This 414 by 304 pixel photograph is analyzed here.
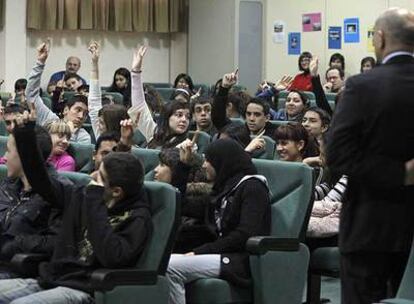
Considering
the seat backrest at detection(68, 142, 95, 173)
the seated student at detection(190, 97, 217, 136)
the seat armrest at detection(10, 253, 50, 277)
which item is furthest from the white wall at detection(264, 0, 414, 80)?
the seat armrest at detection(10, 253, 50, 277)

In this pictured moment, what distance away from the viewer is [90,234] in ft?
12.3

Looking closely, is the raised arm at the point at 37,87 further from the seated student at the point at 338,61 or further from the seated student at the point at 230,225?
the seated student at the point at 338,61

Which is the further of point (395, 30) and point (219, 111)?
point (219, 111)

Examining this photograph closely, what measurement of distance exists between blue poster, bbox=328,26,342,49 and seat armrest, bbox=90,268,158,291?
911 cm

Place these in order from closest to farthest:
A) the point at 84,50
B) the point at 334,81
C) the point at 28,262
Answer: the point at 28,262
the point at 334,81
the point at 84,50

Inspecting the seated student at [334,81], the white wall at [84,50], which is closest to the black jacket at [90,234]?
the seated student at [334,81]

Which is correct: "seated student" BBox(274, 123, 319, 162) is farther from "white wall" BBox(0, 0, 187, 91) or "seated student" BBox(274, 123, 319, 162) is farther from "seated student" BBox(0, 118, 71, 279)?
"white wall" BBox(0, 0, 187, 91)

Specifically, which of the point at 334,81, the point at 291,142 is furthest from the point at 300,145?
the point at 334,81

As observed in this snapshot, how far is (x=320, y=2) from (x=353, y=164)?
32.8 feet

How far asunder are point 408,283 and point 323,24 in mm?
9909

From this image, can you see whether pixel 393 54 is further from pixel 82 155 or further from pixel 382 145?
pixel 82 155

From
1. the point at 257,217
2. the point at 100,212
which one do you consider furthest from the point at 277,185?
the point at 100,212

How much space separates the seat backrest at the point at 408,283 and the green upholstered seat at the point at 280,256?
1.17m

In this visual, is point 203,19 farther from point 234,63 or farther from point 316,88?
point 316,88
